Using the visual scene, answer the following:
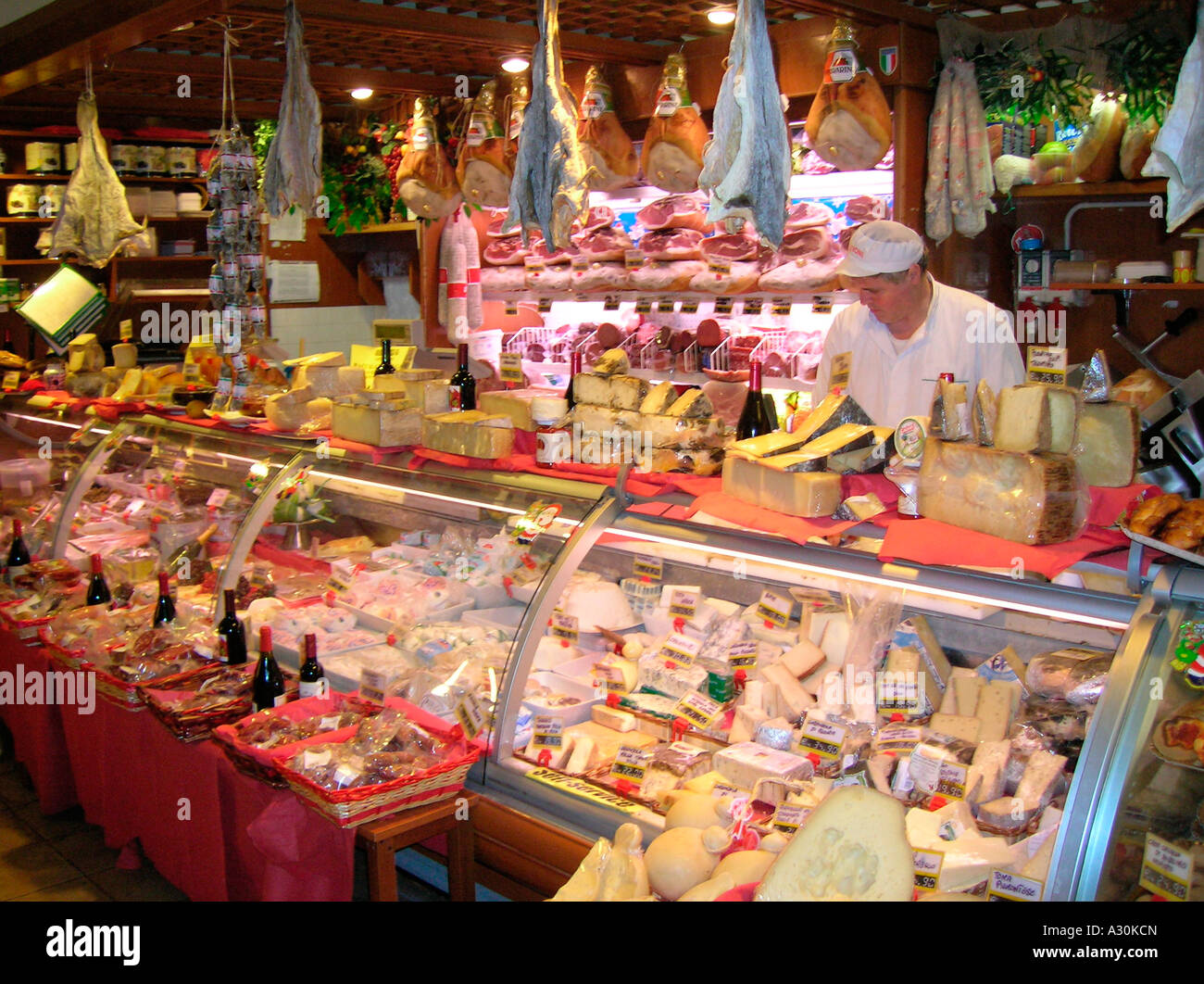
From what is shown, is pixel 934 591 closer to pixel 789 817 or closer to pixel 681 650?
pixel 789 817

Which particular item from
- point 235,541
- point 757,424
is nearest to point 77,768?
point 235,541

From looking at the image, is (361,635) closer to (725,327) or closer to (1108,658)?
(1108,658)

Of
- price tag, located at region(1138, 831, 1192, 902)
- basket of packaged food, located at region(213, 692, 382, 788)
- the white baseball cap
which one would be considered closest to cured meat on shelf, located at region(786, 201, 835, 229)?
the white baseball cap

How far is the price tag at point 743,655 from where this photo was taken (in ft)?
10.0

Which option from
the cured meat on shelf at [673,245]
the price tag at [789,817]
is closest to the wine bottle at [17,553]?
the cured meat on shelf at [673,245]

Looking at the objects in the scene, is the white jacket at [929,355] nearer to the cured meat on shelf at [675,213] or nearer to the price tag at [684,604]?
the price tag at [684,604]

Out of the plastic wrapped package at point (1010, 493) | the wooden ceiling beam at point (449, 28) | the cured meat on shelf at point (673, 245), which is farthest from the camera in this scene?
the cured meat on shelf at point (673, 245)

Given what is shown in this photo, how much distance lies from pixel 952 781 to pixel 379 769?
4.59ft

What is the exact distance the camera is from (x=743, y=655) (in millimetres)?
3066

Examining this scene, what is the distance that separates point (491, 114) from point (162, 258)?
177 inches

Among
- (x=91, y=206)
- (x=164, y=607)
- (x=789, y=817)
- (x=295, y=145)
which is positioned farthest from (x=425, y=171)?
(x=789, y=817)

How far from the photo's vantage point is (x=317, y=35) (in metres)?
5.46

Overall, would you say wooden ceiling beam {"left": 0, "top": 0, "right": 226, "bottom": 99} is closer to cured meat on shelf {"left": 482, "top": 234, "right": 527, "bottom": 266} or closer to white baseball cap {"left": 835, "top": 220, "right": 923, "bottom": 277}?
cured meat on shelf {"left": 482, "top": 234, "right": 527, "bottom": 266}

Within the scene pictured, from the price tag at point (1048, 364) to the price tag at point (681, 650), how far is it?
4.17ft
